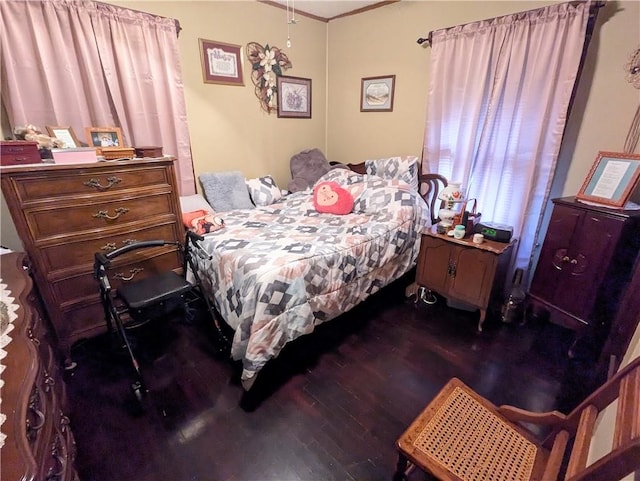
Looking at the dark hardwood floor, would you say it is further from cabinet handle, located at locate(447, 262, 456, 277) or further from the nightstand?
cabinet handle, located at locate(447, 262, 456, 277)

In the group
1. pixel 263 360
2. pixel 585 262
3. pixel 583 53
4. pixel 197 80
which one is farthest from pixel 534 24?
pixel 263 360

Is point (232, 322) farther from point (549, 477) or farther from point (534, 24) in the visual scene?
point (534, 24)

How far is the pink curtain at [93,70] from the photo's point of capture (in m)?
1.79

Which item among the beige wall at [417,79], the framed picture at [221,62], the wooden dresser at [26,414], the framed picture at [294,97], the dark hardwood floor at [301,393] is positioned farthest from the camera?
the framed picture at [294,97]

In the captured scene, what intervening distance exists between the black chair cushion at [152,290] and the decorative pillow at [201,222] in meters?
0.43

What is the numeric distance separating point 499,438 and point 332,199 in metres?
1.95

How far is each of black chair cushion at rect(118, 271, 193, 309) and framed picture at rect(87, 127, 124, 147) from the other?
3.12 feet

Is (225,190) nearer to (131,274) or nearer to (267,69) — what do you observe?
(131,274)

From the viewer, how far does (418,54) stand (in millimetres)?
2691

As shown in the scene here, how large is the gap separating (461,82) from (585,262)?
63.3 inches

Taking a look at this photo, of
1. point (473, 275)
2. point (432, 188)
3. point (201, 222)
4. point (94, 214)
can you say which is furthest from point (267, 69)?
point (473, 275)

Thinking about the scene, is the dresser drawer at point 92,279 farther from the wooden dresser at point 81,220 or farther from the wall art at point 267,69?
the wall art at point 267,69

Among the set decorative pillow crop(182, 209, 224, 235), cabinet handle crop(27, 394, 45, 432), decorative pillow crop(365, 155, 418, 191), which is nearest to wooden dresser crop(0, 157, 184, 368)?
decorative pillow crop(182, 209, 224, 235)

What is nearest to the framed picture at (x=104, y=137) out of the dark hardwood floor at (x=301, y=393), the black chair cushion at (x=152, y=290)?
the black chair cushion at (x=152, y=290)
